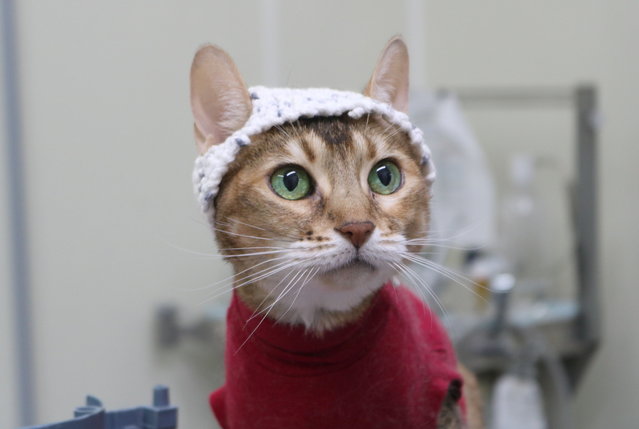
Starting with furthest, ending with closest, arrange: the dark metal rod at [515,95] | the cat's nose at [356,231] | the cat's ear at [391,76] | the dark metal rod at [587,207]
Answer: the dark metal rod at [515,95]
the dark metal rod at [587,207]
the cat's ear at [391,76]
the cat's nose at [356,231]

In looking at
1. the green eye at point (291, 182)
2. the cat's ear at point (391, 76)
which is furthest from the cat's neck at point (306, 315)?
the cat's ear at point (391, 76)

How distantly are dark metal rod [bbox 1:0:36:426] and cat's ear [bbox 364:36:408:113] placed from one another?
0.88 meters

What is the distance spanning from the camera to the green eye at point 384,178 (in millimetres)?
758

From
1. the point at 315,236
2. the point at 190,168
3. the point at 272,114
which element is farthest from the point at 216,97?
the point at 190,168

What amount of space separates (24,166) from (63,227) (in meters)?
0.15

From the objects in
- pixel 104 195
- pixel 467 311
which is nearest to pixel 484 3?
pixel 467 311

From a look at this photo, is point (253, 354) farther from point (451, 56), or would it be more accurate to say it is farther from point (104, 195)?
point (451, 56)

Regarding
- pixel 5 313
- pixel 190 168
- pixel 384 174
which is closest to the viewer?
pixel 384 174

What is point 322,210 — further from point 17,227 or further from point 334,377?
point 17,227

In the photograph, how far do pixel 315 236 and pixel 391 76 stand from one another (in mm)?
218

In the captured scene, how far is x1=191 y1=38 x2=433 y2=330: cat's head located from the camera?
687 mm

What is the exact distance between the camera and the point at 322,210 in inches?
27.5

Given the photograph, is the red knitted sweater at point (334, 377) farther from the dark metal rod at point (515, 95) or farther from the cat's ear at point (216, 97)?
the dark metal rod at point (515, 95)

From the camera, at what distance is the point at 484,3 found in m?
2.33
